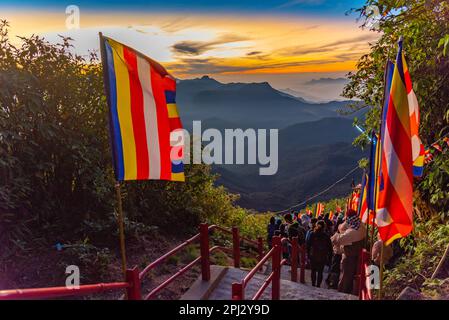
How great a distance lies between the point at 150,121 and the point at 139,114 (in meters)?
0.16

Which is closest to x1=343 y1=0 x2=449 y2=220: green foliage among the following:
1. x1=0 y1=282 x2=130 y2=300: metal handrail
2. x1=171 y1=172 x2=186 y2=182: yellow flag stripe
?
x1=171 y1=172 x2=186 y2=182: yellow flag stripe

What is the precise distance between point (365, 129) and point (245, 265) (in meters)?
5.68

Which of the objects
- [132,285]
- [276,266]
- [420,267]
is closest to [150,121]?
[132,285]

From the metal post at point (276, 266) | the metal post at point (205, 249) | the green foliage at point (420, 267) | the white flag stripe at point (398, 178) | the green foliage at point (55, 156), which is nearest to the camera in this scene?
the white flag stripe at point (398, 178)

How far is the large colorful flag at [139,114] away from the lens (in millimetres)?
4961

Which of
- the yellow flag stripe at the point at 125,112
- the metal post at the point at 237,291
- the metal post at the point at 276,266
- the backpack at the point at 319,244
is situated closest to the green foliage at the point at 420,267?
the backpack at the point at 319,244

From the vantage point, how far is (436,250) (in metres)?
8.28

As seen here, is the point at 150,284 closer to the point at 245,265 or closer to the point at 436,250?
the point at 245,265

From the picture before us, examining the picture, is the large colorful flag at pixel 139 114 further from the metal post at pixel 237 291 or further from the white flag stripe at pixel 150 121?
the metal post at pixel 237 291

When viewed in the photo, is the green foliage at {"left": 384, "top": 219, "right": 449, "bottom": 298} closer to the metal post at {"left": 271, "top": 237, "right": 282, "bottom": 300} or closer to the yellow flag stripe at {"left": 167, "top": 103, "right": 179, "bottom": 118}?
the metal post at {"left": 271, "top": 237, "right": 282, "bottom": 300}

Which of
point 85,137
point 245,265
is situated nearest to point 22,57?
point 85,137

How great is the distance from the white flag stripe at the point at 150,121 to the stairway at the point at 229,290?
7.84 ft
